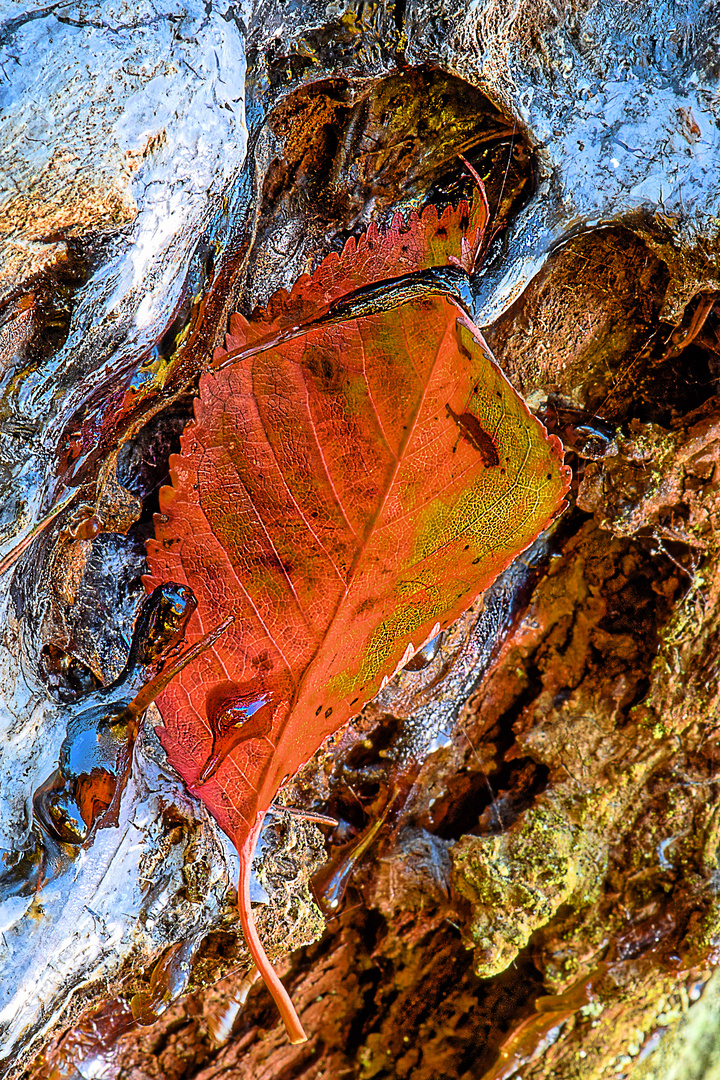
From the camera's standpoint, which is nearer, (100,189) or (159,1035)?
(100,189)

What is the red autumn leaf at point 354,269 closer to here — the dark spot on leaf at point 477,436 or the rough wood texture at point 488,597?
the rough wood texture at point 488,597

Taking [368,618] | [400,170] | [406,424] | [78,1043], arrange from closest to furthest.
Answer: [406,424] → [368,618] → [400,170] → [78,1043]

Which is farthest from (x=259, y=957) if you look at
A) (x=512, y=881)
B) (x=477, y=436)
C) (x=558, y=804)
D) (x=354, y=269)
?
(x=354, y=269)

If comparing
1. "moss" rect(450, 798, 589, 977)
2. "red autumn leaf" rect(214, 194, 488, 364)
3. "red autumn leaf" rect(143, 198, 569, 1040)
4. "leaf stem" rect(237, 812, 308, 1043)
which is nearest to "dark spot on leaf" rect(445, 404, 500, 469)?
"red autumn leaf" rect(143, 198, 569, 1040)

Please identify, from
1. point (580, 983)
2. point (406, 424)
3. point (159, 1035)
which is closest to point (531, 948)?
point (580, 983)

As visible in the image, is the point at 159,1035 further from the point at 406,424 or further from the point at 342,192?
the point at 342,192

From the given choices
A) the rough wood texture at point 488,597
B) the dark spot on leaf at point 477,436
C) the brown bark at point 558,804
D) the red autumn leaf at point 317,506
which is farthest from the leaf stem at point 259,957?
the dark spot on leaf at point 477,436
